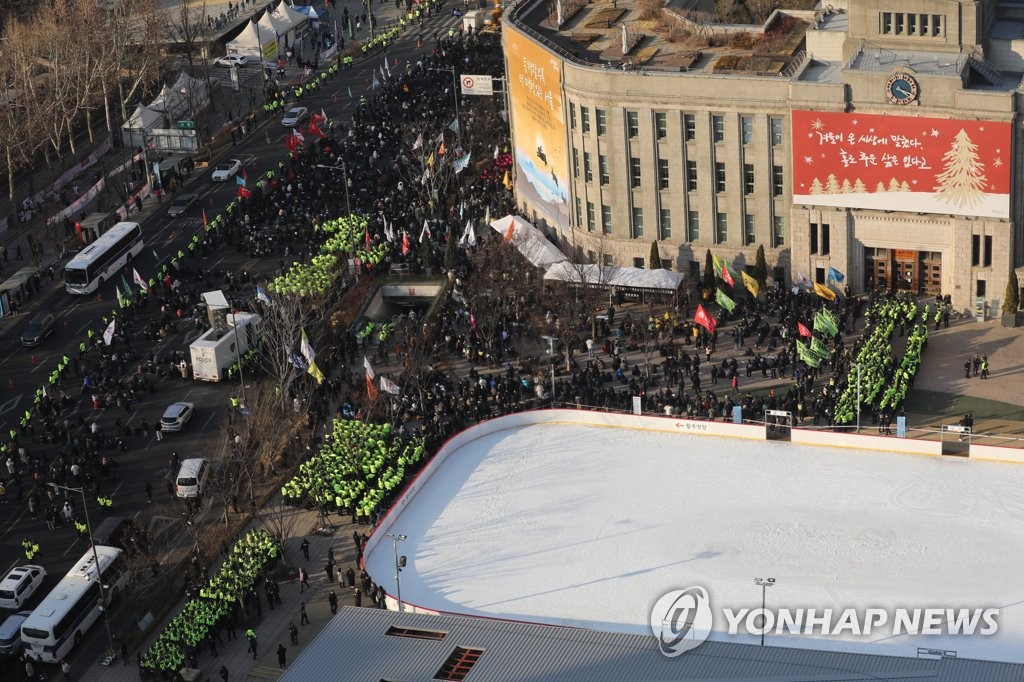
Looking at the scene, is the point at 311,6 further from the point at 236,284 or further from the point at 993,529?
the point at 993,529

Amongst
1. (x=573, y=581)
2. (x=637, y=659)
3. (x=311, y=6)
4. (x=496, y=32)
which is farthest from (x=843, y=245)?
(x=311, y=6)

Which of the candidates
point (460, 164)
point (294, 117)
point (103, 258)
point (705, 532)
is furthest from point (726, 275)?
point (294, 117)

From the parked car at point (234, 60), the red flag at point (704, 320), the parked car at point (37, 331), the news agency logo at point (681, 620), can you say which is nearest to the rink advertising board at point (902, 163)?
the red flag at point (704, 320)

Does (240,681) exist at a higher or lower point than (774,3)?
lower

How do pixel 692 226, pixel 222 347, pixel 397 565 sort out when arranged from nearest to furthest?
pixel 397 565, pixel 222 347, pixel 692 226

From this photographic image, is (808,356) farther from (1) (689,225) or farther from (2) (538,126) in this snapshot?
(2) (538,126)

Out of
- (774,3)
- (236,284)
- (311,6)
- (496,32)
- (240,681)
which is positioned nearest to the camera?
(240,681)
